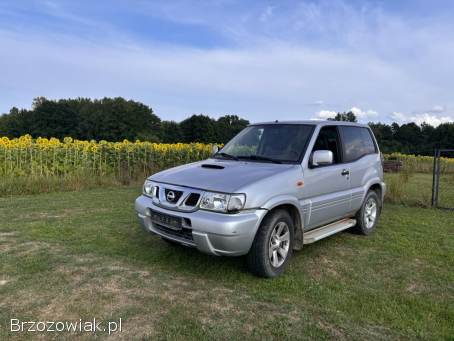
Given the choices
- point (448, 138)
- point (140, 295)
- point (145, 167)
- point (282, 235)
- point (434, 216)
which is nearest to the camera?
point (140, 295)

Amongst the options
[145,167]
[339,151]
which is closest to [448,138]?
[145,167]

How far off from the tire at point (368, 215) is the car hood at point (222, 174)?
225 centimetres

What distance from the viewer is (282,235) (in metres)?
4.30

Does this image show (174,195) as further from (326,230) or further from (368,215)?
(368,215)

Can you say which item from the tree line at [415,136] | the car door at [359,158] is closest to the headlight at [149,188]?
the car door at [359,158]

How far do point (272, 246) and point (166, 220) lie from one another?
4.06ft

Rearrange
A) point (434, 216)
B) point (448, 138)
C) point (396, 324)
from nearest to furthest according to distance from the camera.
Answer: point (396, 324)
point (434, 216)
point (448, 138)

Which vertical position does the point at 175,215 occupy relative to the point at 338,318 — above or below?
above

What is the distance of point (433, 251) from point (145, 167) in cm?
1051

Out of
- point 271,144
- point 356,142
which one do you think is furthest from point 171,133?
point 271,144

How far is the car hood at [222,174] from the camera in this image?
3.92 m

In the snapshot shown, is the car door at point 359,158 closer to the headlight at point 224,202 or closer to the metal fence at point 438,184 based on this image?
the headlight at point 224,202

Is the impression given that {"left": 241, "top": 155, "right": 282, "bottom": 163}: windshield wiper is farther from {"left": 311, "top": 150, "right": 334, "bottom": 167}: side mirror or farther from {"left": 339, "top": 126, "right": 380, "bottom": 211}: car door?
{"left": 339, "top": 126, "right": 380, "bottom": 211}: car door

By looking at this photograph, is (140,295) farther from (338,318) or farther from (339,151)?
(339,151)
